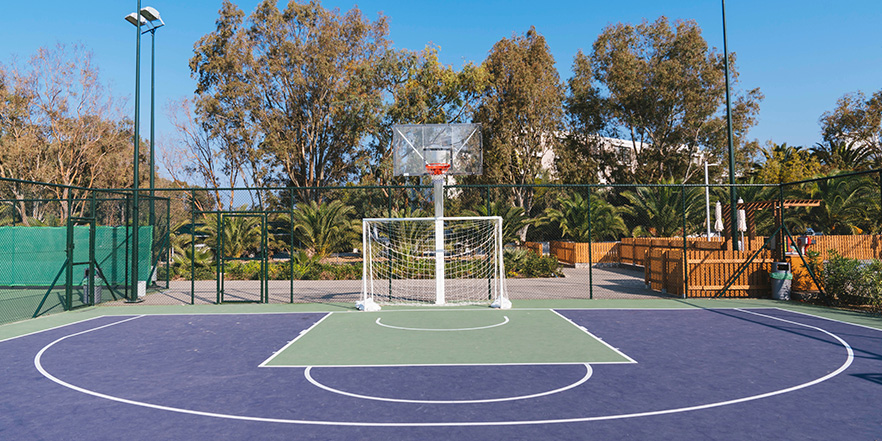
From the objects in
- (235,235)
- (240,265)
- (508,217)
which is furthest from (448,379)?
(235,235)

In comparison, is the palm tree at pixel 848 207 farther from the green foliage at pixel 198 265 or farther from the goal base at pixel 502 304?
the green foliage at pixel 198 265

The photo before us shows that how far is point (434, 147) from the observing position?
1363 centimetres

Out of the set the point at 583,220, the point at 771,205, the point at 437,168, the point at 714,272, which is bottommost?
the point at 714,272

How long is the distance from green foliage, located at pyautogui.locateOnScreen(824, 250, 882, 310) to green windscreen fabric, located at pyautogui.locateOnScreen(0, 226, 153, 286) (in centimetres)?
2000

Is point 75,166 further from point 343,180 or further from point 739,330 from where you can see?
point 739,330

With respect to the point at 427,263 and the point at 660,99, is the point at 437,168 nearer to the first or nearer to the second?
the point at 427,263

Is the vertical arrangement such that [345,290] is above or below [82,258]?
below

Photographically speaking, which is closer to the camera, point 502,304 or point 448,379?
point 448,379

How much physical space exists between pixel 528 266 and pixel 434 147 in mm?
8876

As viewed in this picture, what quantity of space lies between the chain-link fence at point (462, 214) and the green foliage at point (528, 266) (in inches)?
1.9

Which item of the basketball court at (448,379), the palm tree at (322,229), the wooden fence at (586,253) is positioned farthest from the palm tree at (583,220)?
the basketball court at (448,379)

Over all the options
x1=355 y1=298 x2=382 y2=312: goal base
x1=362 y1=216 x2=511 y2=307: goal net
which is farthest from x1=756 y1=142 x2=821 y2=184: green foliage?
x1=355 y1=298 x2=382 y2=312: goal base

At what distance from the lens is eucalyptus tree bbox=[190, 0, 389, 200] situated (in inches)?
1352

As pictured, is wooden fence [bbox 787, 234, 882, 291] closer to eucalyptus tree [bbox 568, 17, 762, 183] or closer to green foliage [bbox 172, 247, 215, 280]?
eucalyptus tree [bbox 568, 17, 762, 183]
